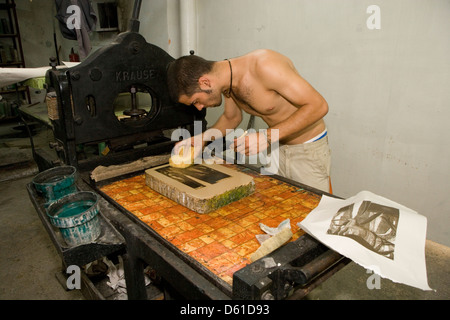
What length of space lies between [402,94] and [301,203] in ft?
4.72

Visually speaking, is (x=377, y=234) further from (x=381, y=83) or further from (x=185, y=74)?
(x=381, y=83)

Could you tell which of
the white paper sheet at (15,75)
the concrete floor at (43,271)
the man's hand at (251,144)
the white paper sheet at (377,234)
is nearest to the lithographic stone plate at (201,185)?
the man's hand at (251,144)

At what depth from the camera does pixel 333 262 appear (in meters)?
1.00

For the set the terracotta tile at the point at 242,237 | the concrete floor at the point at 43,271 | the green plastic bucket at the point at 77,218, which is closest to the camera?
the green plastic bucket at the point at 77,218

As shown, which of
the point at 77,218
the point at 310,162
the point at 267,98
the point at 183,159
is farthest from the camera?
the point at 310,162

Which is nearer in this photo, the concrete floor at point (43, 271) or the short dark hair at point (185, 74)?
the short dark hair at point (185, 74)

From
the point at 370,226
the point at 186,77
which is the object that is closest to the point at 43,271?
the point at 186,77

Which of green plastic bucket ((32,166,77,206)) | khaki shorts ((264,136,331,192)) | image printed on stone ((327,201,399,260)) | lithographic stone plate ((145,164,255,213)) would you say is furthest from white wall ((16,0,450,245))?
green plastic bucket ((32,166,77,206))

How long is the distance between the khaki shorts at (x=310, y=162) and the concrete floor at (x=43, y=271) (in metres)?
0.70

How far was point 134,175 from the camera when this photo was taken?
1755 mm

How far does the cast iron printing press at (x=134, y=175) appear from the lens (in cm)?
90

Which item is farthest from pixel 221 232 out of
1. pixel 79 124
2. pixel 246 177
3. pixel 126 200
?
pixel 79 124

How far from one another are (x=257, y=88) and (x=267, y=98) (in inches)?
3.6

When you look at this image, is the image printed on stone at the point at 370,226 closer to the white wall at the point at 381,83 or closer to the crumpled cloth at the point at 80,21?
the white wall at the point at 381,83
